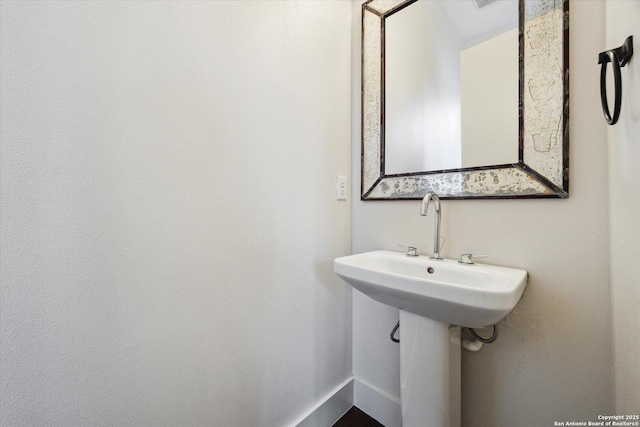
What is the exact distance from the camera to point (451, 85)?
3.36 feet

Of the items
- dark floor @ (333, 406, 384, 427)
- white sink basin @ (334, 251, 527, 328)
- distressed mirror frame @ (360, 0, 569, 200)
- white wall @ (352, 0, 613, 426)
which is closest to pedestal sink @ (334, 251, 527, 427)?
white sink basin @ (334, 251, 527, 328)

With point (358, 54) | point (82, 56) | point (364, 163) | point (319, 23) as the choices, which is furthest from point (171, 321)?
point (358, 54)

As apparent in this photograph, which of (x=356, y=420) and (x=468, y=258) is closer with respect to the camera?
(x=468, y=258)

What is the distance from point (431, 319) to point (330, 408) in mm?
756

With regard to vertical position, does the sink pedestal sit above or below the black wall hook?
below

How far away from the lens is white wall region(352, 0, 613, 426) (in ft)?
2.39

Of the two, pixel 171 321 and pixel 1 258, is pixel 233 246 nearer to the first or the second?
pixel 171 321

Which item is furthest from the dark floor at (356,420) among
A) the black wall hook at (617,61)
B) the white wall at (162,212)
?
the black wall hook at (617,61)

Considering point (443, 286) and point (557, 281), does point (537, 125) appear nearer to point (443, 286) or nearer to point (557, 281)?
point (557, 281)

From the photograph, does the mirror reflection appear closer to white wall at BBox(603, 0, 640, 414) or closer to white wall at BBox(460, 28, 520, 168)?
white wall at BBox(460, 28, 520, 168)

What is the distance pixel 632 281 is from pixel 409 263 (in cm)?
55

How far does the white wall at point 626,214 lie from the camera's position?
0.53m

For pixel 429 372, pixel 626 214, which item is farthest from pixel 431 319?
pixel 626 214

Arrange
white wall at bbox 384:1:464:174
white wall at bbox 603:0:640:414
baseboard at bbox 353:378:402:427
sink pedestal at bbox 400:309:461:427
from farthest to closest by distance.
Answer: baseboard at bbox 353:378:402:427, white wall at bbox 384:1:464:174, sink pedestal at bbox 400:309:461:427, white wall at bbox 603:0:640:414
